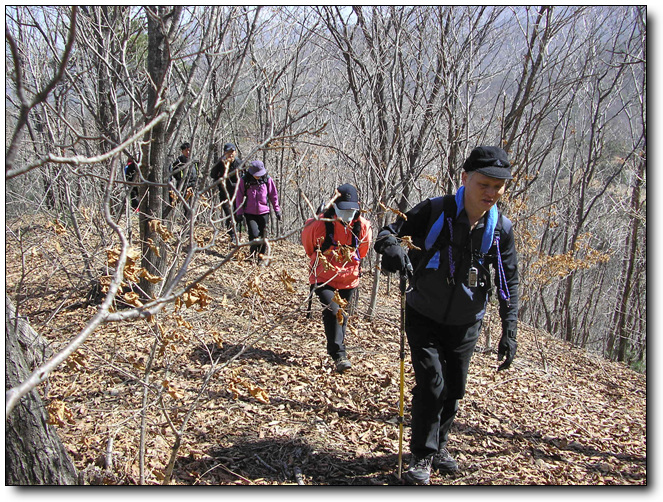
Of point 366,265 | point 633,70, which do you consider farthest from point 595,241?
point 366,265

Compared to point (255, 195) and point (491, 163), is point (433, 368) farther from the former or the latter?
point (255, 195)

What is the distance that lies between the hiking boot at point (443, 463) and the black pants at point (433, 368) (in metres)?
0.13

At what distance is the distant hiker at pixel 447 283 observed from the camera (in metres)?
2.95

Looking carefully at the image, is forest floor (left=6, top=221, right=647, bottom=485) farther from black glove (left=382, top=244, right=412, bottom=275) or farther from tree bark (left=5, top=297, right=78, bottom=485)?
black glove (left=382, top=244, right=412, bottom=275)

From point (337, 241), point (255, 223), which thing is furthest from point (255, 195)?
point (337, 241)

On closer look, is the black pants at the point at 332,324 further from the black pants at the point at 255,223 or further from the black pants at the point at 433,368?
the black pants at the point at 255,223

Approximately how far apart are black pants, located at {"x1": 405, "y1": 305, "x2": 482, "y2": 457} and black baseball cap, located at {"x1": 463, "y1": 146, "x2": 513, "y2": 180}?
0.92 m

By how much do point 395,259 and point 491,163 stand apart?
0.77 metres

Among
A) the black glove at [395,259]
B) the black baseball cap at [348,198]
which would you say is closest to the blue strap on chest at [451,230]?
the black glove at [395,259]

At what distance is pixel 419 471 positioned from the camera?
3000 millimetres

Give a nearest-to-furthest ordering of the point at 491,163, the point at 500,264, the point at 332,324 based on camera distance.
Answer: the point at 491,163 < the point at 500,264 < the point at 332,324

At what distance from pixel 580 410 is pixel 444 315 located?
2.79 meters

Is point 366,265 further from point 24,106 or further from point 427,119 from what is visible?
point 24,106

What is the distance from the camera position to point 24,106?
3.80ft
